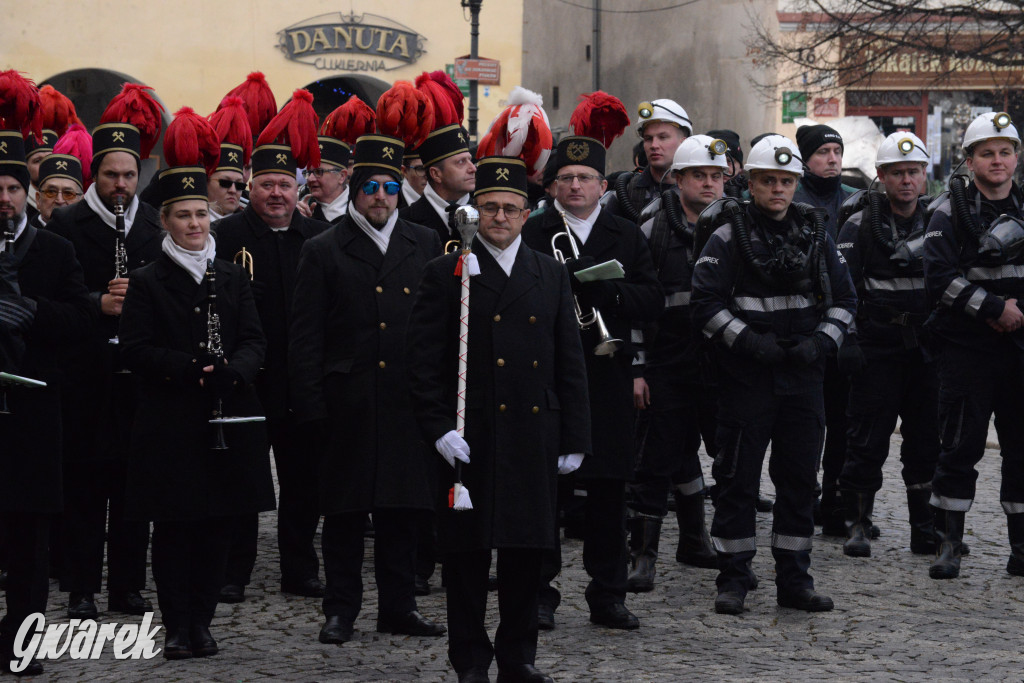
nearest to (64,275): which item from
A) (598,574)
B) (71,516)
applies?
(71,516)

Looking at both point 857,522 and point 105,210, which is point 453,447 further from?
point 857,522

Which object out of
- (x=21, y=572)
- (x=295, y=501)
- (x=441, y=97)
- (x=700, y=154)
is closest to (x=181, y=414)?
(x=21, y=572)

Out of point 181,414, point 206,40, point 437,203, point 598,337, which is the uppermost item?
point 206,40

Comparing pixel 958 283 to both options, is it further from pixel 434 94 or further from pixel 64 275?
pixel 64 275

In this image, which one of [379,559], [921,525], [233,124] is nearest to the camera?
[379,559]

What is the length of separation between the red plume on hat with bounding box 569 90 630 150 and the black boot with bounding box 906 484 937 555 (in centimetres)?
301

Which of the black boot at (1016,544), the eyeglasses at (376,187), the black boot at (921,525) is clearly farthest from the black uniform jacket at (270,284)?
the black boot at (1016,544)

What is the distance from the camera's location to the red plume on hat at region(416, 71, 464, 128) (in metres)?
8.12

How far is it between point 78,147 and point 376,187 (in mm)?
3108

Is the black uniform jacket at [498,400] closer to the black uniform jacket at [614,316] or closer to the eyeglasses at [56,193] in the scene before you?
the black uniform jacket at [614,316]

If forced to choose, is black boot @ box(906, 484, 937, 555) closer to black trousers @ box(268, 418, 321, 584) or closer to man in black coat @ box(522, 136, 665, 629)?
man in black coat @ box(522, 136, 665, 629)

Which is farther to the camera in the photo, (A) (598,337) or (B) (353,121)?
(B) (353,121)

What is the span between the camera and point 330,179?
9.38 metres

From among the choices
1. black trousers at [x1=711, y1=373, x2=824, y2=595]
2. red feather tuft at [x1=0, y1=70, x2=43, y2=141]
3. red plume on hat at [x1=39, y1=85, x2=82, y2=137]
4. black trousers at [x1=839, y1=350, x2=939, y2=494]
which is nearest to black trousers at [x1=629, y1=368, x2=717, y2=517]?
black trousers at [x1=711, y1=373, x2=824, y2=595]
